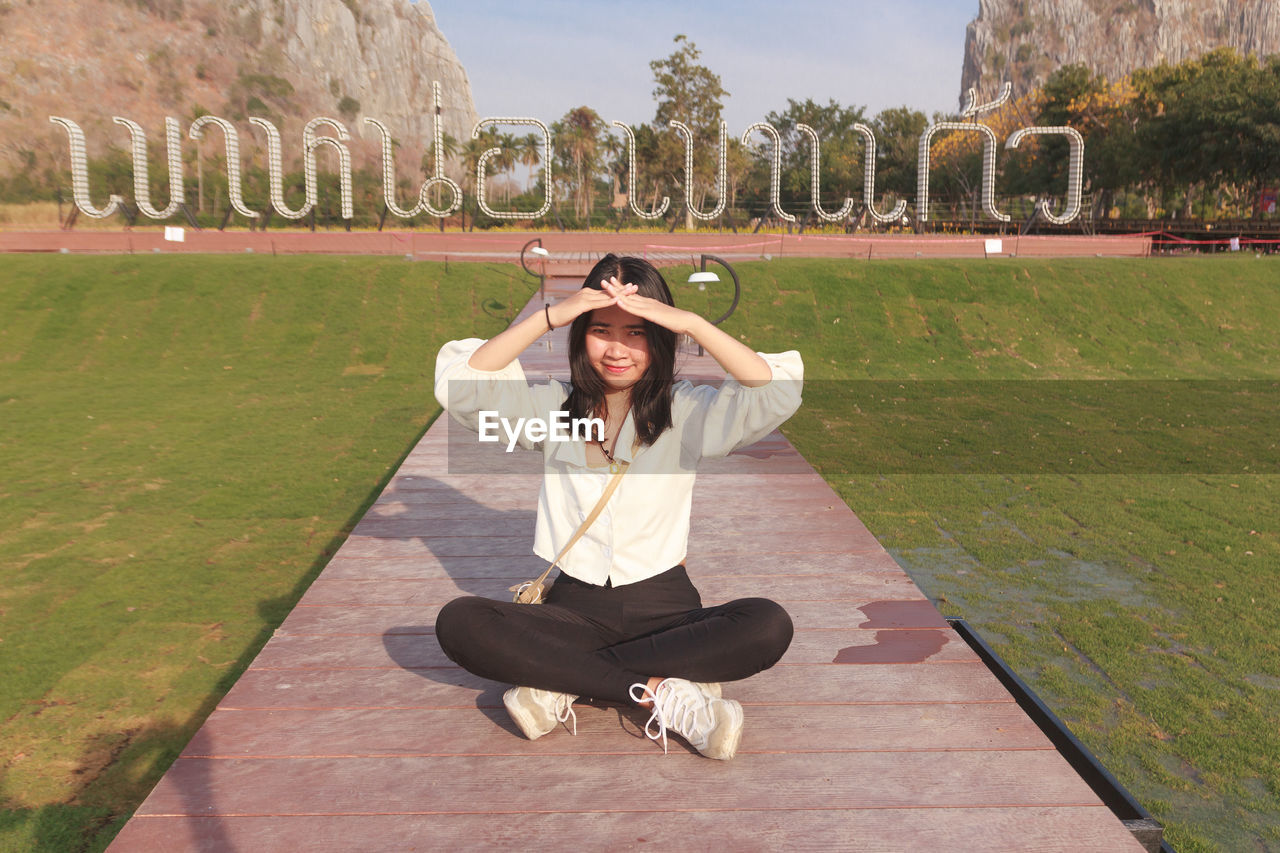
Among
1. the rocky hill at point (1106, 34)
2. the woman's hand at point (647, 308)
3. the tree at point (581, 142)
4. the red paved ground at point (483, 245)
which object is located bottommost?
the woman's hand at point (647, 308)

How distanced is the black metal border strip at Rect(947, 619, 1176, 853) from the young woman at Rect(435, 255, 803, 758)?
106 centimetres

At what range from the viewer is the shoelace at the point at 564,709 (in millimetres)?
2662

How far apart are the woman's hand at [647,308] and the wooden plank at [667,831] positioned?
133cm

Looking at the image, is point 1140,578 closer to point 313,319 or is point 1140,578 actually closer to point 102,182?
point 313,319

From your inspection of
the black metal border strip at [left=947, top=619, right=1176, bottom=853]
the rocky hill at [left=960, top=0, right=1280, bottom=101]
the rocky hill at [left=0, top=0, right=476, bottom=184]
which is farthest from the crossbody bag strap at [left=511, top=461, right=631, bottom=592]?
the rocky hill at [left=960, top=0, right=1280, bottom=101]

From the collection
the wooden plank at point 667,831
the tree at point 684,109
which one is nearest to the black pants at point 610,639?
the wooden plank at point 667,831

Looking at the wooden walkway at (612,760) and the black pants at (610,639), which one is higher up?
the black pants at (610,639)

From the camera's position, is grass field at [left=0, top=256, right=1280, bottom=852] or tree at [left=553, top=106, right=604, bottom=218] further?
tree at [left=553, top=106, right=604, bottom=218]

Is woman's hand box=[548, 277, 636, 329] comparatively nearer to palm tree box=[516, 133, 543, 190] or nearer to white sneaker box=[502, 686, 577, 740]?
white sneaker box=[502, 686, 577, 740]

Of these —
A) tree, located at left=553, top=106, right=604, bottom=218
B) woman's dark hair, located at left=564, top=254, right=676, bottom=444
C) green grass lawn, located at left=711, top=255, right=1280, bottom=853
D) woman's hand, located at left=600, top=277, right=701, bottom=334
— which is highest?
tree, located at left=553, top=106, right=604, bottom=218

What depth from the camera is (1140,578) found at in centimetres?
579

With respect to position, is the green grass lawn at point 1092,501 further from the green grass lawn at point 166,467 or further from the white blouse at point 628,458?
the green grass lawn at point 166,467

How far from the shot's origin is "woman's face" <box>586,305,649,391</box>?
275 centimetres

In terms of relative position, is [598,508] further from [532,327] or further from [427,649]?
[427,649]
